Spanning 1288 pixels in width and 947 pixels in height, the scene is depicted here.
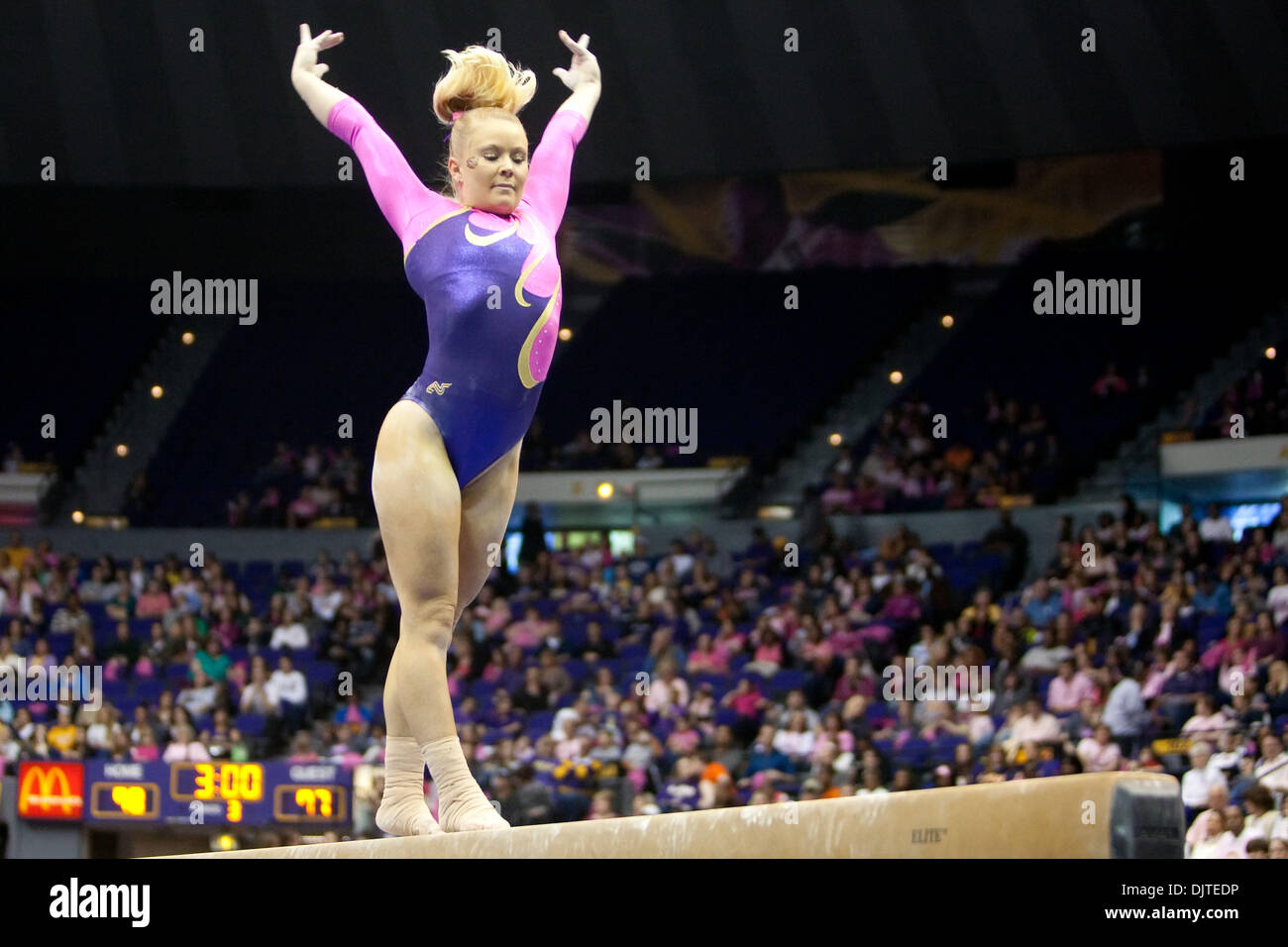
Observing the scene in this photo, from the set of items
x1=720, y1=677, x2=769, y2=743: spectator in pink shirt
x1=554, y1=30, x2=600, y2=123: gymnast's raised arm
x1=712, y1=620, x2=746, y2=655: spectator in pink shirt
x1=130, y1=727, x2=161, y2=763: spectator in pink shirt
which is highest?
x1=554, y1=30, x2=600, y2=123: gymnast's raised arm

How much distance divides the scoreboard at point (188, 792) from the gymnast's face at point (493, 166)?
20.2ft

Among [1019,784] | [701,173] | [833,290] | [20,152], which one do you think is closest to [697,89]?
[701,173]

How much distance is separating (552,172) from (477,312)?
651mm

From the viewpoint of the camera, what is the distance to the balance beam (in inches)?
123

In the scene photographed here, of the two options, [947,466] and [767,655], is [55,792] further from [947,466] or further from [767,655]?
[947,466]

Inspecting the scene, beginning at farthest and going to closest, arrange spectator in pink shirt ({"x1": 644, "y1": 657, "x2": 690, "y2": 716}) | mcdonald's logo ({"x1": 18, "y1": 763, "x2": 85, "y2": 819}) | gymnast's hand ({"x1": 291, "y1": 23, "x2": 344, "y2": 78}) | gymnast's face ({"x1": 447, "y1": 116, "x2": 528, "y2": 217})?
1. mcdonald's logo ({"x1": 18, "y1": 763, "x2": 85, "y2": 819})
2. spectator in pink shirt ({"x1": 644, "y1": 657, "x2": 690, "y2": 716})
3. gymnast's hand ({"x1": 291, "y1": 23, "x2": 344, "y2": 78})
4. gymnast's face ({"x1": 447, "y1": 116, "x2": 528, "y2": 217})

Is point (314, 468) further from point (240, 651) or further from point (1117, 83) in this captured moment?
point (1117, 83)

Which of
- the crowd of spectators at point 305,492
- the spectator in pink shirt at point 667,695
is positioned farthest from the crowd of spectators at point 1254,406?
the crowd of spectators at point 305,492

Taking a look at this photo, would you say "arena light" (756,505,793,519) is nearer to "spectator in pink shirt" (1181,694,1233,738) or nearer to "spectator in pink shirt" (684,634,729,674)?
"spectator in pink shirt" (684,634,729,674)

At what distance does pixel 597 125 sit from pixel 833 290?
14.1 ft

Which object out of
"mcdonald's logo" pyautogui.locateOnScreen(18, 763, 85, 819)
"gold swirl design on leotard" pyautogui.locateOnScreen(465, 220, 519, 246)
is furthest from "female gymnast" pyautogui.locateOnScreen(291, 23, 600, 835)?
"mcdonald's logo" pyautogui.locateOnScreen(18, 763, 85, 819)

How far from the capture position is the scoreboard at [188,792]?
384 inches

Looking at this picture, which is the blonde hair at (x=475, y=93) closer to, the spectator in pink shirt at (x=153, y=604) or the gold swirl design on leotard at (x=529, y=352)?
the gold swirl design on leotard at (x=529, y=352)

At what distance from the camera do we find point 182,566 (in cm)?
1310
